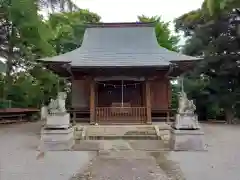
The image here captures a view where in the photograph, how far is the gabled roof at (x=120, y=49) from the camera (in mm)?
14422

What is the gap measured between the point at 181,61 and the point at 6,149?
27.2ft

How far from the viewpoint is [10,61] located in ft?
64.3

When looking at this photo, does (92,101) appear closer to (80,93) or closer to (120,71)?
(80,93)

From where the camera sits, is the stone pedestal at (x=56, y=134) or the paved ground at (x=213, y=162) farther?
the stone pedestal at (x=56, y=134)

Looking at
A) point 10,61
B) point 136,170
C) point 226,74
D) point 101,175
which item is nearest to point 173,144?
point 136,170

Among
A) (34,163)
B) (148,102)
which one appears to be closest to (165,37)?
(148,102)

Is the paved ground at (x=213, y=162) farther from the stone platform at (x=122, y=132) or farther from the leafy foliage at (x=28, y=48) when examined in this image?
the leafy foliage at (x=28, y=48)

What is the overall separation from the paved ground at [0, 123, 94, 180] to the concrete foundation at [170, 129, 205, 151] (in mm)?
2487

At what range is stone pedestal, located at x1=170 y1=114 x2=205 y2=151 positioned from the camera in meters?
8.94

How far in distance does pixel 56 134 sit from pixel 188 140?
3.77 metres

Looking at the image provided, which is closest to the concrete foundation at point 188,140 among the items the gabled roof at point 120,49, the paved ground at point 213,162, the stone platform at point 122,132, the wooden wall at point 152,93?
the paved ground at point 213,162

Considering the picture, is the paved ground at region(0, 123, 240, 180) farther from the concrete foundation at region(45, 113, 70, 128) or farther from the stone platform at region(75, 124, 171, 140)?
the stone platform at region(75, 124, 171, 140)

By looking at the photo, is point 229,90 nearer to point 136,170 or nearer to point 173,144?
point 173,144

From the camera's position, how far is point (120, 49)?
1681 centimetres
